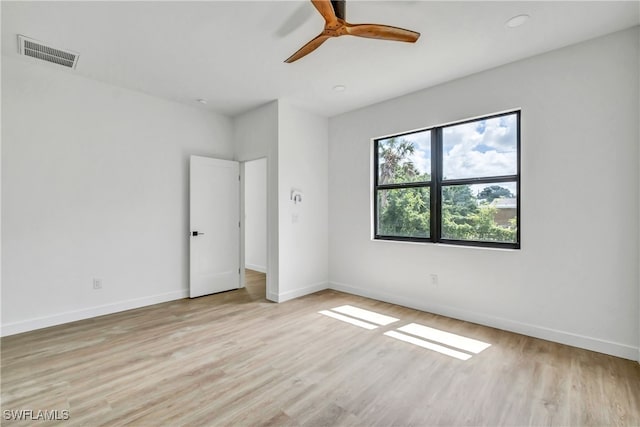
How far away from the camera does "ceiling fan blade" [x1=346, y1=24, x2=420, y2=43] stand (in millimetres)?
2104

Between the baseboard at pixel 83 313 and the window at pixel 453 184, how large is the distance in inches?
123

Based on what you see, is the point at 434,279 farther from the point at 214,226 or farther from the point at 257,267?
the point at 257,267

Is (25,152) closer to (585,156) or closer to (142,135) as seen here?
(142,135)

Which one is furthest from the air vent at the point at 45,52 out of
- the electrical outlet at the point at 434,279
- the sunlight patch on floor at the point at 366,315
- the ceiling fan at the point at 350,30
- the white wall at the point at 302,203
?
the electrical outlet at the point at 434,279

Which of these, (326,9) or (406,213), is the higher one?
(326,9)

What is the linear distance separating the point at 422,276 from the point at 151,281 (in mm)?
3599

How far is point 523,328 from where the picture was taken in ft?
9.97

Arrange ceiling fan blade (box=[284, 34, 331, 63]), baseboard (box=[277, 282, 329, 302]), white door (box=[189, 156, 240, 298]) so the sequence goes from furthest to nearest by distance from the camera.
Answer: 1. white door (box=[189, 156, 240, 298])
2. baseboard (box=[277, 282, 329, 302])
3. ceiling fan blade (box=[284, 34, 331, 63])

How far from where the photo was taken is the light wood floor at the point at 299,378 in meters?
1.89

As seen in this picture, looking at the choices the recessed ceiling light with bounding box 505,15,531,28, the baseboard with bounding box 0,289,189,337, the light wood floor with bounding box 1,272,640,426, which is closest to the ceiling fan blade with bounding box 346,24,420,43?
the recessed ceiling light with bounding box 505,15,531,28

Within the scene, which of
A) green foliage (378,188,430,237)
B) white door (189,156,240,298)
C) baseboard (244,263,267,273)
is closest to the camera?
green foliage (378,188,430,237)

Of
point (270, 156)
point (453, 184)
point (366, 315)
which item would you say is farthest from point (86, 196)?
point (453, 184)

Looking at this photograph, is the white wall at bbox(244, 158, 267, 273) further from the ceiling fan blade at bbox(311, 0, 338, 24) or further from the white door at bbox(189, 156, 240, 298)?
the ceiling fan blade at bbox(311, 0, 338, 24)

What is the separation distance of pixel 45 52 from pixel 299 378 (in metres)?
3.84
